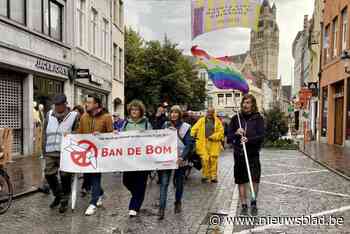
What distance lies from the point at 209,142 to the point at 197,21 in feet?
11.2

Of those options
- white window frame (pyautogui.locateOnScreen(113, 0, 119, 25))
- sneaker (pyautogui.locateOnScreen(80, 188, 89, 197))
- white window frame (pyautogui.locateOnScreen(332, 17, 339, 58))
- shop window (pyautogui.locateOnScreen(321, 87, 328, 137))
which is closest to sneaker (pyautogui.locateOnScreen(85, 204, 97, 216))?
sneaker (pyautogui.locateOnScreen(80, 188, 89, 197))

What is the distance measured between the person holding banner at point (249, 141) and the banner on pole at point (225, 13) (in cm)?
162

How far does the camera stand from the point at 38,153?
15617mm

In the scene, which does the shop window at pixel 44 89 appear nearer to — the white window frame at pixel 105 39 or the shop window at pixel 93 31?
the shop window at pixel 93 31

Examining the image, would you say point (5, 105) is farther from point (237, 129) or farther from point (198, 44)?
point (237, 129)

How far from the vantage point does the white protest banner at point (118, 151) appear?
6270mm

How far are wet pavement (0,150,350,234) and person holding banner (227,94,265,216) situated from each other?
493 millimetres

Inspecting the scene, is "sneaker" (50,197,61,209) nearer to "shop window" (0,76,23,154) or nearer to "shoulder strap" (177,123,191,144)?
"shoulder strap" (177,123,191,144)

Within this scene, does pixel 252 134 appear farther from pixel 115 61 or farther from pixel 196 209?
pixel 115 61

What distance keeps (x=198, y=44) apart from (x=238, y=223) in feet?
11.4

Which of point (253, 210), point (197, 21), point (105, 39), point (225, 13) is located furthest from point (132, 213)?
point (105, 39)

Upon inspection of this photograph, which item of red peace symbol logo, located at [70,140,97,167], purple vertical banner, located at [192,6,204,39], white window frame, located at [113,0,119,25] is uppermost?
white window frame, located at [113,0,119,25]

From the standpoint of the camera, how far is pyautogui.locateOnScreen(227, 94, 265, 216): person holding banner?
614 cm

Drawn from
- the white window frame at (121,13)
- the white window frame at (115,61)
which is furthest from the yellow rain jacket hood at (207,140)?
the white window frame at (121,13)
